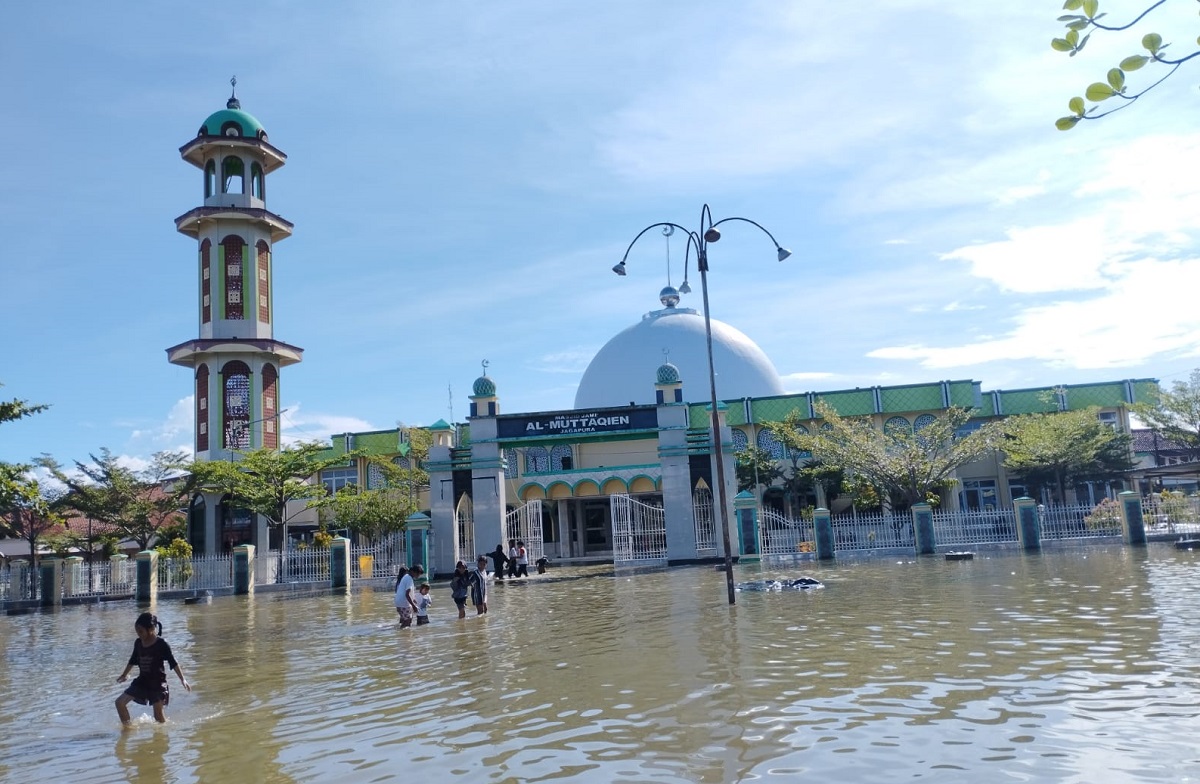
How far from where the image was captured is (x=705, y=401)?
152 ft

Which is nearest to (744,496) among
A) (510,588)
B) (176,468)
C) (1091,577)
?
(510,588)

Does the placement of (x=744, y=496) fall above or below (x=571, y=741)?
above

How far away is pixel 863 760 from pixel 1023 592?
10.8 meters

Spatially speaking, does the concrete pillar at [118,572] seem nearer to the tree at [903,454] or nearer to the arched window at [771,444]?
the tree at [903,454]

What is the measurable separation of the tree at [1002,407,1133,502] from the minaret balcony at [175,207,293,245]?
32.4m

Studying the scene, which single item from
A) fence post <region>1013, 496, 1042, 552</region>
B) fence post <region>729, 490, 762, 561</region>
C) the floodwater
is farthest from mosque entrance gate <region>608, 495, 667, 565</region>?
the floodwater

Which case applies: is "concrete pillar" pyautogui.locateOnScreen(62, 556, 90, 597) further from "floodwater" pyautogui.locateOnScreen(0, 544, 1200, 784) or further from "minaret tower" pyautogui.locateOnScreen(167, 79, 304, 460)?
"floodwater" pyautogui.locateOnScreen(0, 544, 1200, 784)

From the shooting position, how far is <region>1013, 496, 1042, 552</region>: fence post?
27.5 meters

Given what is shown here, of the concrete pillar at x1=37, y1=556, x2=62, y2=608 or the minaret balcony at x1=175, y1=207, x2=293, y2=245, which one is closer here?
the concrete pillar at x1=37, y1=556, x2=62, y2=608

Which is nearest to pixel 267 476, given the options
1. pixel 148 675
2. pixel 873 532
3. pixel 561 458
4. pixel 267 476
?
pixel 267 476

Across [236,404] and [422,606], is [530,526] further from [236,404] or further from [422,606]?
[422,606]

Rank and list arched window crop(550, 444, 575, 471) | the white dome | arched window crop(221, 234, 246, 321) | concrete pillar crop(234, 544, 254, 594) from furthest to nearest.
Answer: the white dome
arched window crop(550, 444, 575, 471)
arched window crop(221, 234, 246, 321)
concrete pillar crop(234, 544, 254, 594)

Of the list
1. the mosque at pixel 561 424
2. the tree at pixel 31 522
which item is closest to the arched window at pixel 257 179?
the mosque at pixel 561 424

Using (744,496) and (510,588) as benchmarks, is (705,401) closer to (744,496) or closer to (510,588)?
(744,496)
